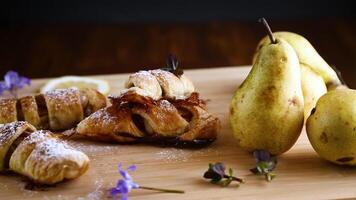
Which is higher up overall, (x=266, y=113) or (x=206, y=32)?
(x=206, y=32)

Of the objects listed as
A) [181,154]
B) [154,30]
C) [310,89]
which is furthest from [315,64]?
[154,30]

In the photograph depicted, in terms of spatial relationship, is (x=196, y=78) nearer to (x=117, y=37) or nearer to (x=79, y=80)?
(x=79, y=80)

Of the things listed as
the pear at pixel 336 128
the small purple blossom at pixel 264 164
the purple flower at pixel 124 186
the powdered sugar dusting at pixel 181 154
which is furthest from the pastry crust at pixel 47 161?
the pear at pixel 336 128

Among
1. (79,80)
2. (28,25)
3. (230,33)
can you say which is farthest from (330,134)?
(28,25)

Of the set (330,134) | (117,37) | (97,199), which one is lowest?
(97,199)

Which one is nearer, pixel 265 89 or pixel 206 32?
pixel 265 89

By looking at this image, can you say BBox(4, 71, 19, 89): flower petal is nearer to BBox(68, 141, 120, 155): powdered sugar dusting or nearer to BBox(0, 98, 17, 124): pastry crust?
BBox(0, 98, 17, 124): pastry crust

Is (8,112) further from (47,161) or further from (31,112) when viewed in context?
(47,161)

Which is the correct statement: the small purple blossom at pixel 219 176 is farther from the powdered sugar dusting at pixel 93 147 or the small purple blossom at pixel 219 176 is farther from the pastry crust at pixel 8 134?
the pastry crust at pixel 8 134
